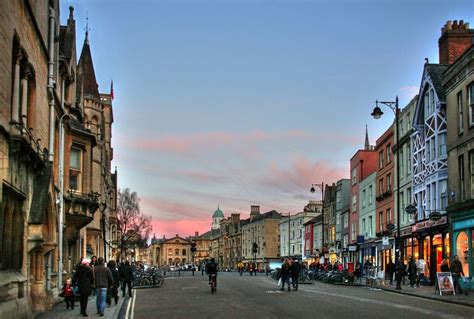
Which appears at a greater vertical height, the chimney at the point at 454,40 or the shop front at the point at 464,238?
the chimney at the point at 454,40

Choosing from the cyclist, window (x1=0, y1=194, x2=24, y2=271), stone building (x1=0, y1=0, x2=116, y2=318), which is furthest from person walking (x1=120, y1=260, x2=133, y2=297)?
window (x1=0, y1=194, x2=24, y2=271)

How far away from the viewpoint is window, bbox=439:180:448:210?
38719 mm

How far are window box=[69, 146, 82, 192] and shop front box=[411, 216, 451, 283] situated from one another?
20.5 meters

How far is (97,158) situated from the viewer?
158 feet

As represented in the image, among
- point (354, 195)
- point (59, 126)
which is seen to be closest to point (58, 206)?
point (59, 126)

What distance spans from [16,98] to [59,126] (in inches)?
389

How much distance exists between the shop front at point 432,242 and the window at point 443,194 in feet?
3.50

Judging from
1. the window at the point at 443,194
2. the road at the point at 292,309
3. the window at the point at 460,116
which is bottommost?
the road at the point at 292,309

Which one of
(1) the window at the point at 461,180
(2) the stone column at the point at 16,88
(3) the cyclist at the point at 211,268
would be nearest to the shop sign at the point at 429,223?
(1) the window at the point at 461,180

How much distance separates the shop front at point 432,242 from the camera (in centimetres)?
3853

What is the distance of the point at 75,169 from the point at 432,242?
2306 cm

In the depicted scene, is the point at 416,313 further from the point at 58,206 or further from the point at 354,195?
the point at 354,195

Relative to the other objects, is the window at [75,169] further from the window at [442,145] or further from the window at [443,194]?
the window at [442,145]

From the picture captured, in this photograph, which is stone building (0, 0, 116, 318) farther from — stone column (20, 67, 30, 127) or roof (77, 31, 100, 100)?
roof (77, 31, 100, 100)
